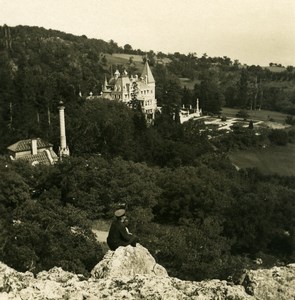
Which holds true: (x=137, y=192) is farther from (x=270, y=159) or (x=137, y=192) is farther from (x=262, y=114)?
(x=262, y=114)

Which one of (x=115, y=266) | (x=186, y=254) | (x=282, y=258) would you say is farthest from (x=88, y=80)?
(x=115, y=266)

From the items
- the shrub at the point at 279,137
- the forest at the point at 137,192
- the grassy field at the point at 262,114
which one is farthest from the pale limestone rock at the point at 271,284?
the grassy field at the point at 262,114

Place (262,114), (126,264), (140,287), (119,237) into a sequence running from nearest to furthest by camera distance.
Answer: (140,287)
(126,264)
(119,237)
(262,114)

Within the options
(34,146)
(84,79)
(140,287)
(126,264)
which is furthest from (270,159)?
(140,287)

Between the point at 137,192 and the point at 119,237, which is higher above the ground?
the point at 119,237

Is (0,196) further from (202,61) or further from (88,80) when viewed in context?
(202,61)

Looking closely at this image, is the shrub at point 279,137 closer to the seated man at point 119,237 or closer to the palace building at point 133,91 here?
the palace building at point 133,91
